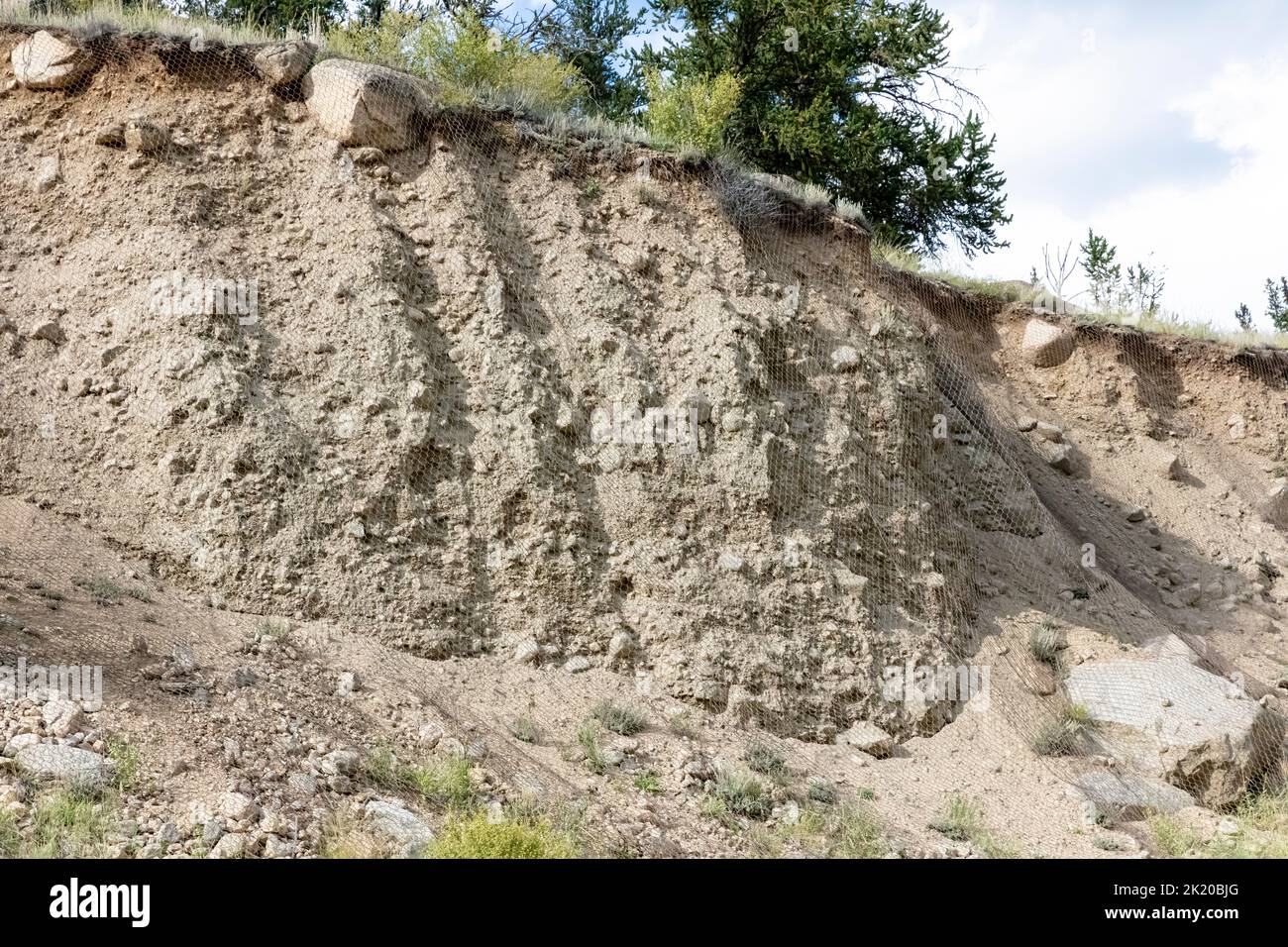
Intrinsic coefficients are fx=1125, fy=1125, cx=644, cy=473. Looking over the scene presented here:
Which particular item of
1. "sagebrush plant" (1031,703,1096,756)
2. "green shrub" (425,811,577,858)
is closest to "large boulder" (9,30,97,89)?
"green shrub" (425,811,577,858)

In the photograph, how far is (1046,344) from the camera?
1370 cm

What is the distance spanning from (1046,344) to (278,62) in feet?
30.1

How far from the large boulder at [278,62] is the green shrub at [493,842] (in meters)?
7.09

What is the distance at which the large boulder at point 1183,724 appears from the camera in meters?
8.42

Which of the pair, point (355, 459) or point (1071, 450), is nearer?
point (355, 459)

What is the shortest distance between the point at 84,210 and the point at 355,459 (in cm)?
340

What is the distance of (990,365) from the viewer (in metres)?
13.5

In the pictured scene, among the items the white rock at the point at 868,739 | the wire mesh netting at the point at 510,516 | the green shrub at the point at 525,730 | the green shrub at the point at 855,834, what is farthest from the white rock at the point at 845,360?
the green shrub at the point at 525,730

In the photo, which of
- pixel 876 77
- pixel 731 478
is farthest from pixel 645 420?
pixel 876 77

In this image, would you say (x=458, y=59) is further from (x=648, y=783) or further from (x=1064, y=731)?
(x=1064, y=731)

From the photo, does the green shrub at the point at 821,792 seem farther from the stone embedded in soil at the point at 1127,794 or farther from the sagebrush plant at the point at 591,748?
the stone embedded in soil at the point at 1127,794

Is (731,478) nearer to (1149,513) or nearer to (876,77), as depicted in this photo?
(1149,513)

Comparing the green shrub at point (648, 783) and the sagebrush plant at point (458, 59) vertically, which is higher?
the sagebrush plant at point (458, 59)

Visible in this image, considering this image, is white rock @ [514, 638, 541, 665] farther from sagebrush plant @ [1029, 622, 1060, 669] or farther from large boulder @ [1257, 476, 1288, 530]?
large boulder @ [1257, 476, 1288, 530]
